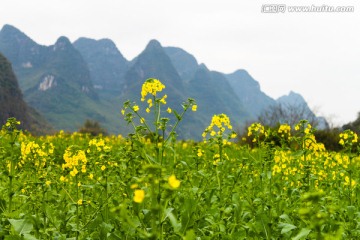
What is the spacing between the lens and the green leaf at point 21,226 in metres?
2.84

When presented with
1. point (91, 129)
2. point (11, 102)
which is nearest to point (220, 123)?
point (91, 129)

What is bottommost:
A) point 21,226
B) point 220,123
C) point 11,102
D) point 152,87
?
point 21,226

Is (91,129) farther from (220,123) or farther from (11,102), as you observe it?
(11,102)

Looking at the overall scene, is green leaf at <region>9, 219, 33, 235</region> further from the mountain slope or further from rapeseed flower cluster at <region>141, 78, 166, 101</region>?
the mountain slope

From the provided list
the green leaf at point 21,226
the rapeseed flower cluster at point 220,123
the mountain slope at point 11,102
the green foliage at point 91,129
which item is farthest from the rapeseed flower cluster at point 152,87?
the mountain slope at point 11,102

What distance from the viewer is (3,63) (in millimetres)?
110938

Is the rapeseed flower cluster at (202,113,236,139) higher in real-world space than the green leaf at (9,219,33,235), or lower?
higher

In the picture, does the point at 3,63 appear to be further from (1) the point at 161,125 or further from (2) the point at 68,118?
(1) the point at 161,125

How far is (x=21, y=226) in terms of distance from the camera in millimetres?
2879

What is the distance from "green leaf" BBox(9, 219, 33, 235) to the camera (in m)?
2.84

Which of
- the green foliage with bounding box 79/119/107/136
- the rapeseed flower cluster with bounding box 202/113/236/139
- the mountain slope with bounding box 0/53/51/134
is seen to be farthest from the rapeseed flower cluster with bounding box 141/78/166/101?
the mountain slope with bounding box 0/53/51/134

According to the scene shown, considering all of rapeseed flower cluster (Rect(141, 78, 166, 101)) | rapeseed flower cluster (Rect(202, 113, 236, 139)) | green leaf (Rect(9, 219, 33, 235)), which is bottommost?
green leaf (Rect(9, 219, 33, 235))

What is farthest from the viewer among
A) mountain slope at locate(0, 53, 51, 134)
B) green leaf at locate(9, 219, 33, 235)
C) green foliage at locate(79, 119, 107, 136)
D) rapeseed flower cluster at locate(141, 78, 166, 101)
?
mountain slope at locate(0, 53, 51, 134)

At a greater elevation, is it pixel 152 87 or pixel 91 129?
pixel 152 87
